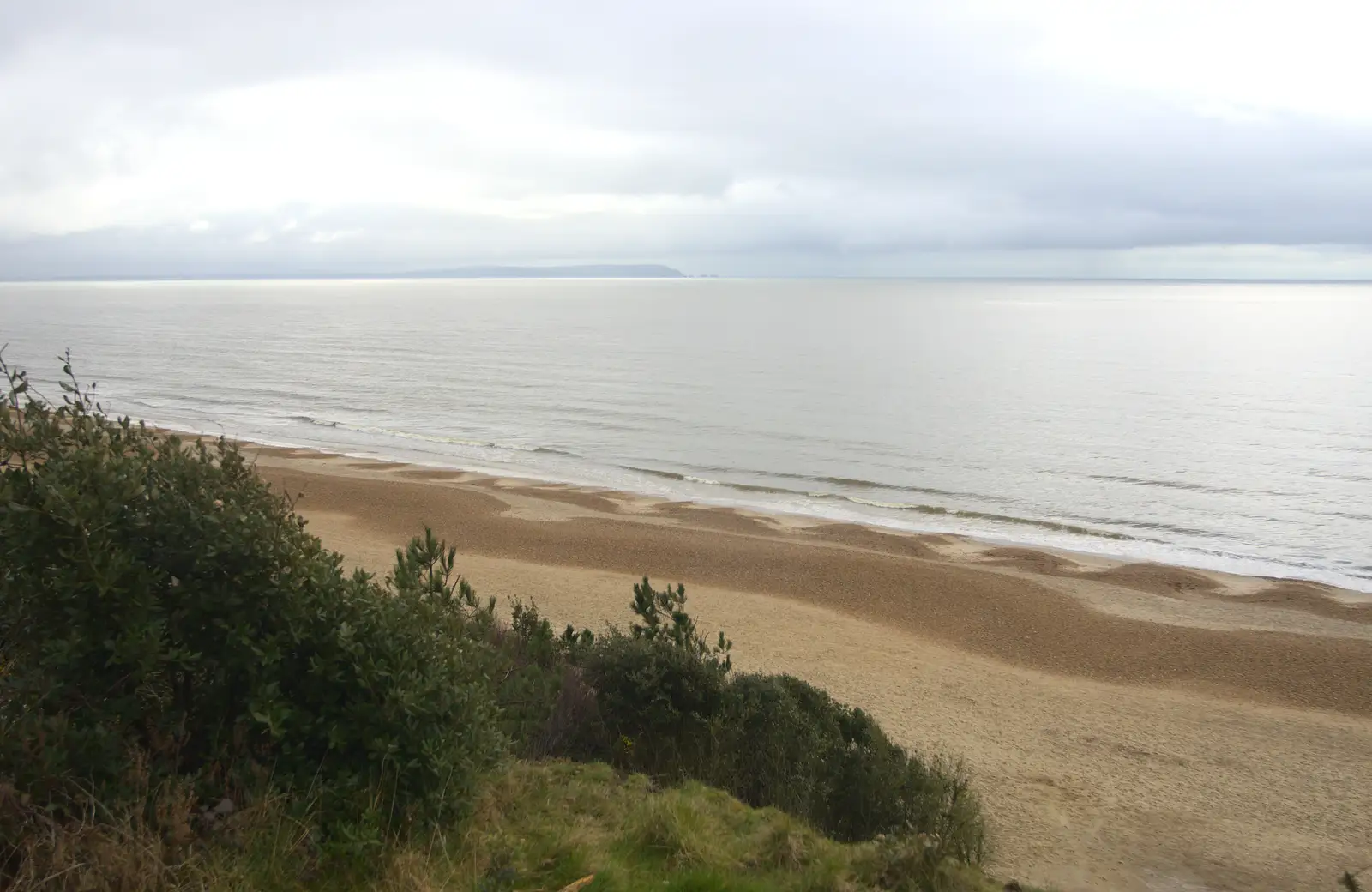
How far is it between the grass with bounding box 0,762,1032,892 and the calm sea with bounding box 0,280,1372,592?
17.8 meters

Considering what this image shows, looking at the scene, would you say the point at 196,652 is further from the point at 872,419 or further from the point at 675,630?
the point at 872,419

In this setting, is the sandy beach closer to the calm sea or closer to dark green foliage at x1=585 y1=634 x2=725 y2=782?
dark green foliage at x1=585 y1=634 x2=725 y2=782

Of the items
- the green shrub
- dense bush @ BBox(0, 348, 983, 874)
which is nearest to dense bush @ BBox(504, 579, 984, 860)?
dense bush @ BBox(0, 348, 983, 874)

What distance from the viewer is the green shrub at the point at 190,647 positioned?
11.6 ft

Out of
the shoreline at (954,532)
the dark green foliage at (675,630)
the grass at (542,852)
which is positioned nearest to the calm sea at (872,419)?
the shoreline at (954,532)

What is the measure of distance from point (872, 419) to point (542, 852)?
34592 mm

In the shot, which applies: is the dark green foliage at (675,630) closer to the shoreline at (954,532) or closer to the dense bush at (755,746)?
the dense bush at (755,746)

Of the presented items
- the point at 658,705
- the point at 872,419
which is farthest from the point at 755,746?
the point at 872,419

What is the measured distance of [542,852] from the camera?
177 inches

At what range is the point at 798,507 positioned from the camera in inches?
961

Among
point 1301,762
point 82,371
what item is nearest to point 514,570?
point 1301,762

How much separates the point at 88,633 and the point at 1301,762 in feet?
37.1

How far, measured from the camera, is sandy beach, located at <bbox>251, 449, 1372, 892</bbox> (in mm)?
8203

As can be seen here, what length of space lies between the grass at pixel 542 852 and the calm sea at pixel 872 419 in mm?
17766
